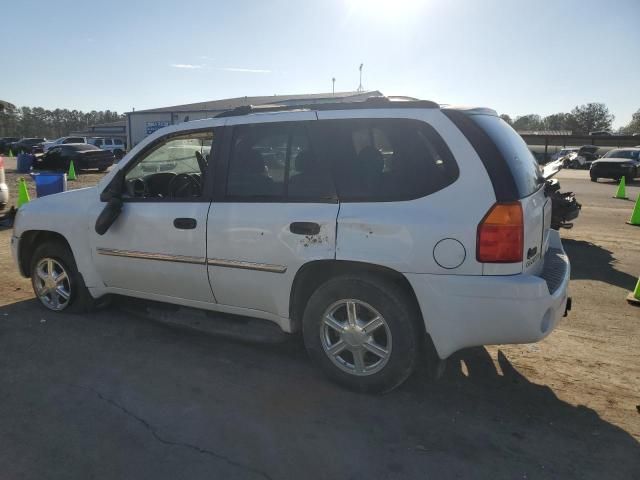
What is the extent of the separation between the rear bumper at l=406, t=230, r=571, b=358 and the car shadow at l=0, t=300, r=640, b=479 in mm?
543

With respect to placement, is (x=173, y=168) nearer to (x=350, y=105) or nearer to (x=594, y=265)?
(x=350, y=105)

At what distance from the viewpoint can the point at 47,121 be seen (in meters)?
112

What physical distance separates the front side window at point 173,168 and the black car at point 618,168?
23.2 metres

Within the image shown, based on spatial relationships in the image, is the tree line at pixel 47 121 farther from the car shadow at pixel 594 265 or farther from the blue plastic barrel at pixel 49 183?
the car shadow at pixel 594 265

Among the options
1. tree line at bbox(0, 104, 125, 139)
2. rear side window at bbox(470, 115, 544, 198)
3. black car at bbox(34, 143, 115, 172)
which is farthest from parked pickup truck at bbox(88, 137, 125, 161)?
tree line at bbox(0, 104, 125, 139)

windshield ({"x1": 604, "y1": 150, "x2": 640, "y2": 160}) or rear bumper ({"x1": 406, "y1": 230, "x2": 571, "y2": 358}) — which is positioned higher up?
windshield ({"x1": 604, "y1": 150, "x2": 640, "y2": 160})

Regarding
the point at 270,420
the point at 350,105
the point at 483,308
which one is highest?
the point at 350,105

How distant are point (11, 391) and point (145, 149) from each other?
2062 mm

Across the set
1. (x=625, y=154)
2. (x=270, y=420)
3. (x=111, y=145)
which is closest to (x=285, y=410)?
(x=270, y=420)

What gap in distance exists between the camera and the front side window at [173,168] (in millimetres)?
4062

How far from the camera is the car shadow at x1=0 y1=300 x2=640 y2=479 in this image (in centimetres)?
265

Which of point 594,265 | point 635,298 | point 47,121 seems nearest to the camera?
point 635,298

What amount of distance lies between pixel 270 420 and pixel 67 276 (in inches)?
109

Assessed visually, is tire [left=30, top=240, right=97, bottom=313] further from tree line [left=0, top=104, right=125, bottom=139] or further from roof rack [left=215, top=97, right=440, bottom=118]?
tree line [left=0, top=104, right=125, bottom=139]
